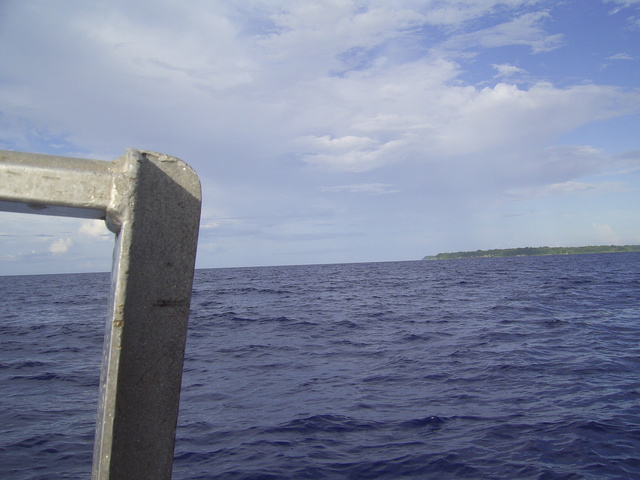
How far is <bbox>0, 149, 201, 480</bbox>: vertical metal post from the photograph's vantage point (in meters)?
1.72

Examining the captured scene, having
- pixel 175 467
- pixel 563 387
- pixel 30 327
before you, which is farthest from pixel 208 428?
pixel 30 327

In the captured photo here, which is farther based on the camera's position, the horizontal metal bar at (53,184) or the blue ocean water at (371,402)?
the blue ocean water at (371,402)

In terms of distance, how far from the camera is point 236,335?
15.7 metres

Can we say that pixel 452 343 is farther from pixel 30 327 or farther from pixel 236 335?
pixel 30 327

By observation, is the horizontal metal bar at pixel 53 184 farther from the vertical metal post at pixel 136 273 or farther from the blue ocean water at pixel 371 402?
the blue ocean water at pixel 371 402

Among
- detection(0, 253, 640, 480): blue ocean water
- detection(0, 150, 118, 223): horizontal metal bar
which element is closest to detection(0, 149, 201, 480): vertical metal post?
detection(0, 150, 118, 223): horizontal metal bar

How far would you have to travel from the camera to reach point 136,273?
70.6 inches

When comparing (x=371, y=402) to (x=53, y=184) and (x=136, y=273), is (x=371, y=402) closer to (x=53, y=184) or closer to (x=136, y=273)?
(x=136, y=273)

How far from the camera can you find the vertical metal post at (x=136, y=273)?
172 centimetres

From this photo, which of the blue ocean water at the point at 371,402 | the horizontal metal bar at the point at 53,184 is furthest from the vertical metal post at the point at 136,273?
the blue ocean water at the point at 371,402

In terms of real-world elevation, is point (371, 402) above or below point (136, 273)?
below

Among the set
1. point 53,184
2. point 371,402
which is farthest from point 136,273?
point 371,402

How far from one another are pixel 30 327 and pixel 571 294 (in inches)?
1074

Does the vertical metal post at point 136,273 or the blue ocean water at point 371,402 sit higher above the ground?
the vertical metal post at point 136,273
